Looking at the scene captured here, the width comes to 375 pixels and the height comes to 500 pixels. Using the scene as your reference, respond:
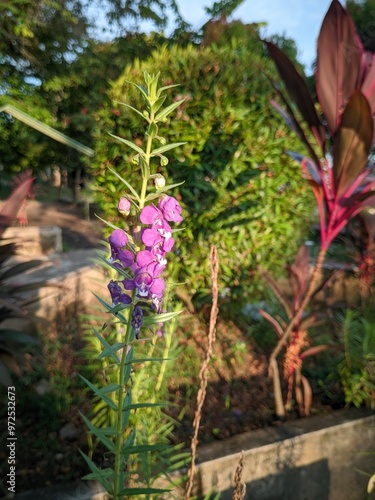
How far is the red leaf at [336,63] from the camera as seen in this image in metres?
1.85

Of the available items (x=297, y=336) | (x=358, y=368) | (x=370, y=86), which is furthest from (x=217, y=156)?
(x=358, y=368)

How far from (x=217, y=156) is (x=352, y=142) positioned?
120 centimetres

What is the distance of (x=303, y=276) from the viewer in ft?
7.95

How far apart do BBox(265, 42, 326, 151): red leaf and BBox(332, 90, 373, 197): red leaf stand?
181 mm

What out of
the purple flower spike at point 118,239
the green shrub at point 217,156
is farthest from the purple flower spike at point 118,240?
the green shrub at point 217,156

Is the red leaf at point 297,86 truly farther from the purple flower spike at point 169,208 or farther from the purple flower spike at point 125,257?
the purple flower spike at point 125,257

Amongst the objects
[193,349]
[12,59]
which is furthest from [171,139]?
[12,59]

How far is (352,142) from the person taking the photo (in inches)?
69.9

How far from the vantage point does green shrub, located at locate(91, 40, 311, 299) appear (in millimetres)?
2781

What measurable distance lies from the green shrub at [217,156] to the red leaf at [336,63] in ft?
2.91

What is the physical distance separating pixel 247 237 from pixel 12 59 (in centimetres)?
834

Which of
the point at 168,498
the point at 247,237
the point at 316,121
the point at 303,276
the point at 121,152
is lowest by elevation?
the point at 168,498

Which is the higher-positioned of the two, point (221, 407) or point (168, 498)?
point (221, 407)

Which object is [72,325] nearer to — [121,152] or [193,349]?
[193,349]
